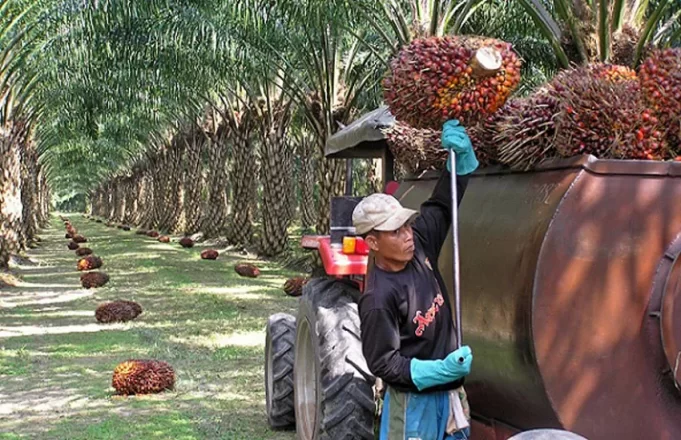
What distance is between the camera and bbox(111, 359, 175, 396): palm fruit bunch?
8.25 m

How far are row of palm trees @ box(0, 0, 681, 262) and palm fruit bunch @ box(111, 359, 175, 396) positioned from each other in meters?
4.51

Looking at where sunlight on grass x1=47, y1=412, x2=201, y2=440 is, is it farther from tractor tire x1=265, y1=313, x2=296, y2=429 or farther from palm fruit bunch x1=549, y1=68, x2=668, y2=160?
palm fruit bunch x1=549, y1=68, x2=668, y2=160

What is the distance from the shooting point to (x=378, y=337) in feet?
12.0

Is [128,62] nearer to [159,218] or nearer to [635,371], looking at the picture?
[635,371]

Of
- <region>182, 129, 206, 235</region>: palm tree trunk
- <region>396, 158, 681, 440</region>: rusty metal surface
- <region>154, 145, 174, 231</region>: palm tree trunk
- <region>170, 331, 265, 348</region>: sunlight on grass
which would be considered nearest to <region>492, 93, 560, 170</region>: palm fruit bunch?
<region>396, 158, 681, 440</region>: rusty metal surface

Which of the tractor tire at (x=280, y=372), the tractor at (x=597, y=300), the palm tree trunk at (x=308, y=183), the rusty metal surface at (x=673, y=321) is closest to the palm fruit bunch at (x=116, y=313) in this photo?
the tractor tire at (x=280, y=372)

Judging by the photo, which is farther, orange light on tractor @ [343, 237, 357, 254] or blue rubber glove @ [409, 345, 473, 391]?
orange light on tractor @ [343, 237, 357, 254]

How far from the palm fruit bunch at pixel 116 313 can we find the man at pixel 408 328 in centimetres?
987

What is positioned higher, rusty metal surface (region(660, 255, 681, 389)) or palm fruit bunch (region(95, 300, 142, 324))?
rusty metal surface (region(660, 255, 681, 389))

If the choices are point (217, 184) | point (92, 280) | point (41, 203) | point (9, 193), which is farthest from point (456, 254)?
point (41, 203)

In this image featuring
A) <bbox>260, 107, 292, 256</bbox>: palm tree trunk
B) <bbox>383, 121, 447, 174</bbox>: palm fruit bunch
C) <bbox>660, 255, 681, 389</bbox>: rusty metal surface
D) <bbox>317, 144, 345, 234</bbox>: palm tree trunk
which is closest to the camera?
<bbox>660, 255, 681, 389</bbox>: rusty metal surface

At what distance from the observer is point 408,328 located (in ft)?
12.3

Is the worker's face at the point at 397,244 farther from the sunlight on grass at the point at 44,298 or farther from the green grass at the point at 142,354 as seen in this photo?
the sunlight on grass at the point at 44,298

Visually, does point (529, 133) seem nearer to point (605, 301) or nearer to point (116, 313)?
point (605, 301)
